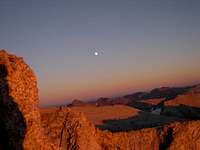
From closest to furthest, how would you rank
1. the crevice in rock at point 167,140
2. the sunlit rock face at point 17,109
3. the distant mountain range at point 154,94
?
the sunlit rock face at point 17,109
the crevice in rock at point 167,140
the distant mountain range at point 154,94

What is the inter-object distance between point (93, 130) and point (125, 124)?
8878mm

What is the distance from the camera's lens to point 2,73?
28.7 ft

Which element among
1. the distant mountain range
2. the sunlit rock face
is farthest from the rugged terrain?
the distant mountain range

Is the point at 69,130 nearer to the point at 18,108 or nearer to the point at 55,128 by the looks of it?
the point at 55,128

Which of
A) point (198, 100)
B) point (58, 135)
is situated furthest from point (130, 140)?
point (198, 100)

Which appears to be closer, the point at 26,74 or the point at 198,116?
the point at 26,74

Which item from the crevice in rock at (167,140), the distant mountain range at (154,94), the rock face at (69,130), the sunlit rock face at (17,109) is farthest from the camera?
the distant mountain range at (154,94)

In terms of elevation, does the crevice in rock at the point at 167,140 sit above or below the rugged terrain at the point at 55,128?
below

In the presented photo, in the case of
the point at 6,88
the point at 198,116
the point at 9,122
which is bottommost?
the point at 198,116

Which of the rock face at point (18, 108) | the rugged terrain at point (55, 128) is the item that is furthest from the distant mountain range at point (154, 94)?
the rock face at point (18, 108)

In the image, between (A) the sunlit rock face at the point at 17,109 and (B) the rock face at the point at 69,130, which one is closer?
(A) the sunlit rock face at the point at 17,109

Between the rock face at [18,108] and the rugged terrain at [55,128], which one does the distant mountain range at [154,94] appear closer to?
the rugged terrain at [55,128]

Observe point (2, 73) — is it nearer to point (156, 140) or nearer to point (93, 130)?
point (93, 130)

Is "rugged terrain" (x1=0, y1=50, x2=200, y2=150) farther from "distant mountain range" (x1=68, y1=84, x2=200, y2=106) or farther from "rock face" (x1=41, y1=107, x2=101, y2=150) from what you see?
"distant mountain range" (x1=68, y1=84, x2=200, y2=106)
